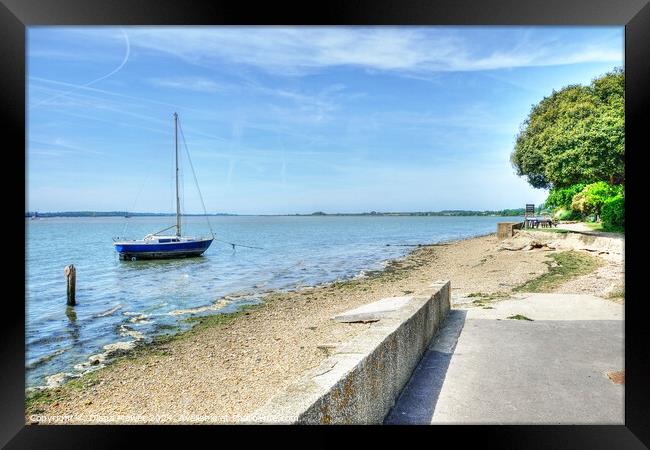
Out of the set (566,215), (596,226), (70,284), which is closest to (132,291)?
(70,284)

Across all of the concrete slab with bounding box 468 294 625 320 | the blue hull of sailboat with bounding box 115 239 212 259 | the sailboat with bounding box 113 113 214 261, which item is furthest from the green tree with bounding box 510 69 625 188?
the blue hull of sailboat with bounding box 115 239 212 259

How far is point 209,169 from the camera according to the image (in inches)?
2325

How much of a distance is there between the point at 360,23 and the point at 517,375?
2.82m

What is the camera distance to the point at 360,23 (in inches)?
113

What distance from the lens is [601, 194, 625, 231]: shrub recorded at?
48.5 feet

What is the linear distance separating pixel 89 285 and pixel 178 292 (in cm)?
643

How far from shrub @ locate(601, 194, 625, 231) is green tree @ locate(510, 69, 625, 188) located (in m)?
1.20

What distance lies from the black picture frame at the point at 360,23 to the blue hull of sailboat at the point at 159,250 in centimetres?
2568

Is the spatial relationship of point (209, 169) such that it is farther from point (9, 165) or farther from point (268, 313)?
point (9, 165)

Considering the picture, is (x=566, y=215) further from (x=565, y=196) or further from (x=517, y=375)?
(x=517, y=375)

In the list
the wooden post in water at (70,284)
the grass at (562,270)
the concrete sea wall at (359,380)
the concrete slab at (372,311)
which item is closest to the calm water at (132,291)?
the wooden post in water at (70,284)

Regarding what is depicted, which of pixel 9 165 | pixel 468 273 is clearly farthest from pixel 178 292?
pixel 9 165

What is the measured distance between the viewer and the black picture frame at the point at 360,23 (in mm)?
2615

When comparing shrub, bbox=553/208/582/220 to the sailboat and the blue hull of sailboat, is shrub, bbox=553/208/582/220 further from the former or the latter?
the blue hull of sailboat
